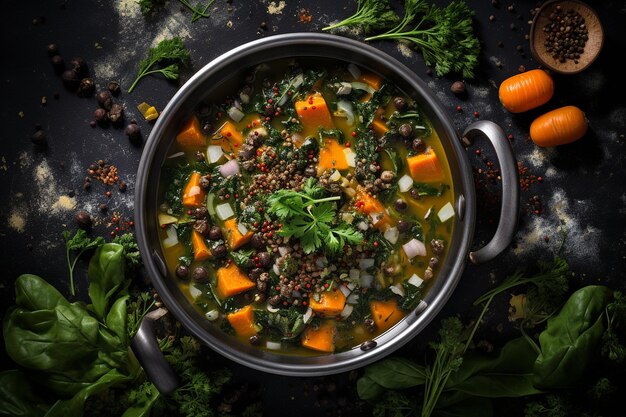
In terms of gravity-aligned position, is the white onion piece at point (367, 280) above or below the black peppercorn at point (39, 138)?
below

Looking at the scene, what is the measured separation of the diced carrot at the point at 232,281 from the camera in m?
3.69

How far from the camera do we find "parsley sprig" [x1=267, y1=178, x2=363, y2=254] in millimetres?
3449

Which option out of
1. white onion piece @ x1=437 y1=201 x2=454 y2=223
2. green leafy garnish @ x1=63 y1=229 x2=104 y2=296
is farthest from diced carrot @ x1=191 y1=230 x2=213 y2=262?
white onion piece @ x1=437 y1=201 x2=454 y2=223

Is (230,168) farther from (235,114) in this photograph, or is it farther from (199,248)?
(199,248)

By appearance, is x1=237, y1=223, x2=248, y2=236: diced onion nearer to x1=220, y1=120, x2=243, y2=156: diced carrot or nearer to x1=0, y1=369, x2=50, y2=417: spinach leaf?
x1=220, y1=120, x2=243, y2=156: diced carrot

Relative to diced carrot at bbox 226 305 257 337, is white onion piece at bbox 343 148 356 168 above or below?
above

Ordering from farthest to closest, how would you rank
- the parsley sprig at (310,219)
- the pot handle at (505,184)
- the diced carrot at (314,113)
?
the diced carrot at (314,113) < the parsley sprig at (310,219) < the pot handle at (505,184)

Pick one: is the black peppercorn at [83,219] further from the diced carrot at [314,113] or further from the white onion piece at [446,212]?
the white onion piece at [446,212]

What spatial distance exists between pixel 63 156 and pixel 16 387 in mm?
1383

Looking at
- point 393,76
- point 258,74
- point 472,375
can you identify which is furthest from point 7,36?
point 472,375

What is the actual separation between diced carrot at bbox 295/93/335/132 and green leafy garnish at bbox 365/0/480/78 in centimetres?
53

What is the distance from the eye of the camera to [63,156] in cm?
390

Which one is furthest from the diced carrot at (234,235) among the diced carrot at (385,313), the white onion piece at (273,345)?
the diced carrot at (385,313)

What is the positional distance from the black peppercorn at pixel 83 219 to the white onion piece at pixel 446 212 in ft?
6.93
